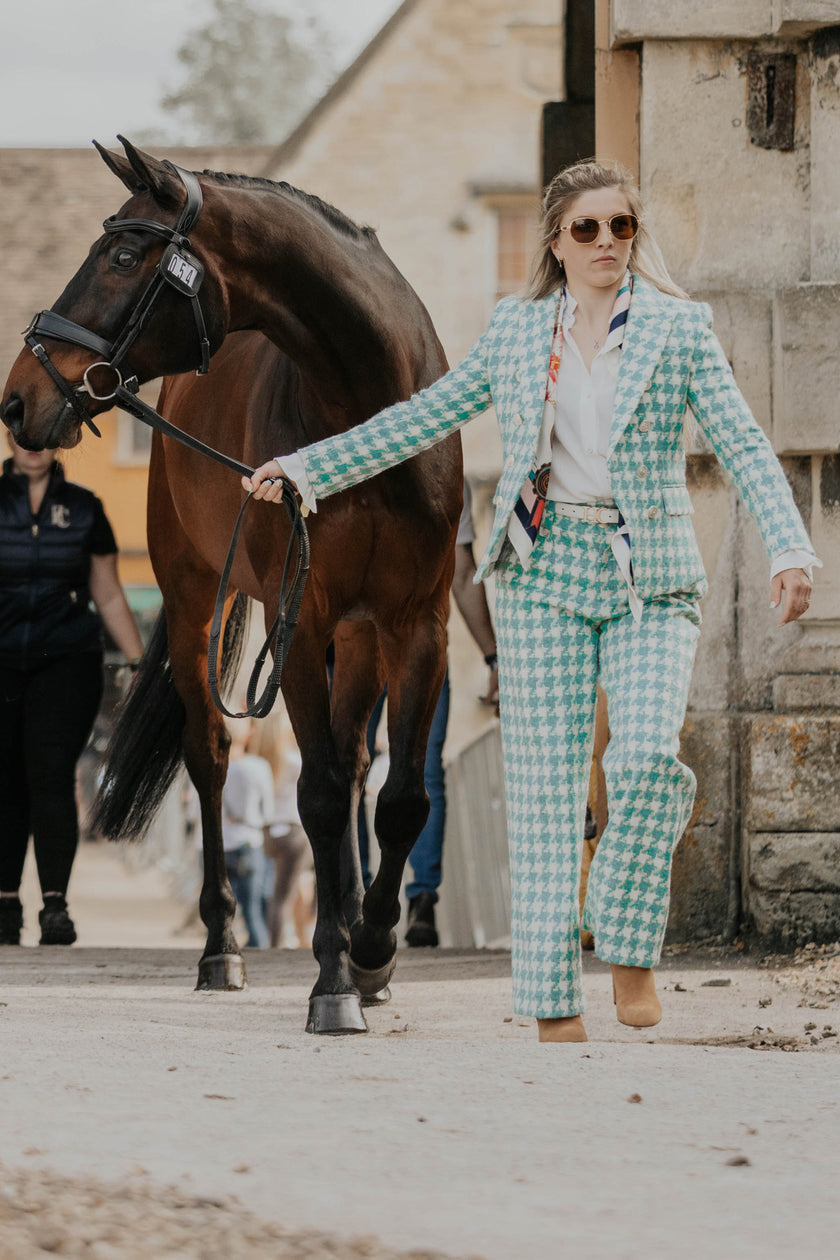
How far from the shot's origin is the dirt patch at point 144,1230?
92.3 inches

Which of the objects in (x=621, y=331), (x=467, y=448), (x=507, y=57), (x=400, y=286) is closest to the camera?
(x=621, y=331)

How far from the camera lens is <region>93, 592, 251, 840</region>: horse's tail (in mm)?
6930

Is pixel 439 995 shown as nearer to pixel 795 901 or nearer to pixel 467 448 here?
pixel 795 901

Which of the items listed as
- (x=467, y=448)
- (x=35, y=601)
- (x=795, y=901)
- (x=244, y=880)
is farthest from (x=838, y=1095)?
(x=467, y=448)

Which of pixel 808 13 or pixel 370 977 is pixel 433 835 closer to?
pixel 370 977

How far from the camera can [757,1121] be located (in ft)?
10.6

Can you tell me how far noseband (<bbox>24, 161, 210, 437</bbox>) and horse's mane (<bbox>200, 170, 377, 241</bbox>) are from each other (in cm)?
30

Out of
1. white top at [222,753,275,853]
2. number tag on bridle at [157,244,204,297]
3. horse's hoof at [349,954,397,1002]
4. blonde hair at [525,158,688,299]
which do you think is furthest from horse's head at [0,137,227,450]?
white top at [222,753,275,853]

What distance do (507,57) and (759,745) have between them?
18606mm

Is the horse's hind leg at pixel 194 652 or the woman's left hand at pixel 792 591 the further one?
the horse's hind leg at pixel 194 652

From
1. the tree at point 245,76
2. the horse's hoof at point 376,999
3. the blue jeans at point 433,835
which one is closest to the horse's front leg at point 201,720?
the blue jeans at point 433,835

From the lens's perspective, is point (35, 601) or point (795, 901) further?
point (35, 601)

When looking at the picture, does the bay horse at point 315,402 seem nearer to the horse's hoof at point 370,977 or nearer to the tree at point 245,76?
the horse's hoof at point 370,977

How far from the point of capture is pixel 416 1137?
3.02 metres
